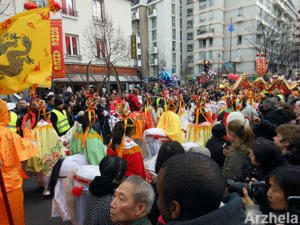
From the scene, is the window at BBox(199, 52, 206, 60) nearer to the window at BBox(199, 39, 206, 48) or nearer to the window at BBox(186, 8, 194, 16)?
the window at BBox(199, 39, 206, 48)

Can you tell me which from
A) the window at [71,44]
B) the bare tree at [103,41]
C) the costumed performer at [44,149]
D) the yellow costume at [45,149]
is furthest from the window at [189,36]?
the yellow costume at [45,149]

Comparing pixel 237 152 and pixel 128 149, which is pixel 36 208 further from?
pixel 237 152

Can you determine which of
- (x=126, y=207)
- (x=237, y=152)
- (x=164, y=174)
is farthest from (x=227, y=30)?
(x=164, y=174)

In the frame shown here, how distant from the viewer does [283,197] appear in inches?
53.9

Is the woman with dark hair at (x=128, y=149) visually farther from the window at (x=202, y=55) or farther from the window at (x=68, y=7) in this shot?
the window at (x=202, y=55)

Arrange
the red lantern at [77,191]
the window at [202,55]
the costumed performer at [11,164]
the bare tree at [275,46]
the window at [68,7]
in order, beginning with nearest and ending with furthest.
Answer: the red lantern at [77,191]
the costumed performer at [11,164]
the window at [68,7]
the bare tree at [275,46]
the window at [202,55]

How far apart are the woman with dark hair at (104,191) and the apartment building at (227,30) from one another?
35318 mm

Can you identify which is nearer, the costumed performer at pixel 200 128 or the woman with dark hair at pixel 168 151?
the woman with dark hair at pixel 168 151

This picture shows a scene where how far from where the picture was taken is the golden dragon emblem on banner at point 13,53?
2.21m

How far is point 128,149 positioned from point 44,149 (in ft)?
8.09

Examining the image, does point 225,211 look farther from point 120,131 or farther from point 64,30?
point 64,30

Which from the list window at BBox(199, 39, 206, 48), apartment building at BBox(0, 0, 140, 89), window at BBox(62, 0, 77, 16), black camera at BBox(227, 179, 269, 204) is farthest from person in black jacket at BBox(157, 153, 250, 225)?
window at BBox(199, 39, 206, 48)

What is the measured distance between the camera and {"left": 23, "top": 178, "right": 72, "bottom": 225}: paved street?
323cm

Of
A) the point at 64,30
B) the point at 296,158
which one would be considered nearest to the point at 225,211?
the point at 296,158
